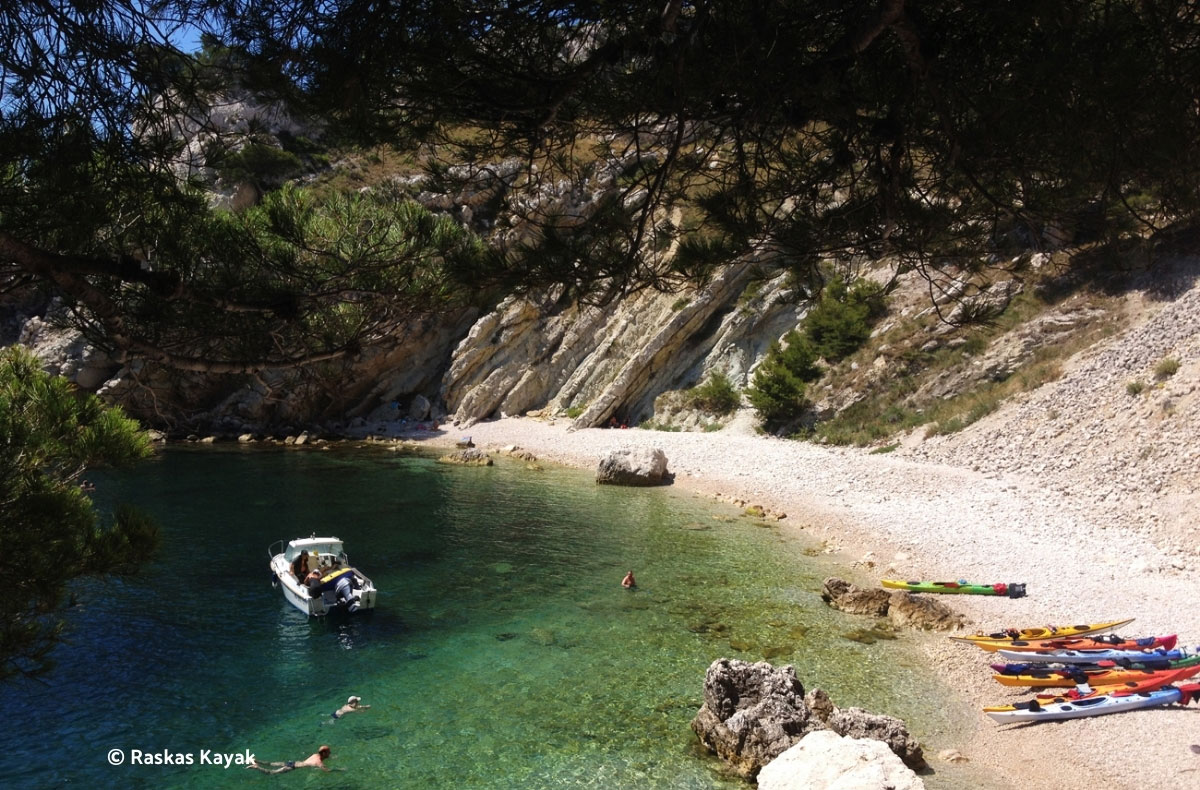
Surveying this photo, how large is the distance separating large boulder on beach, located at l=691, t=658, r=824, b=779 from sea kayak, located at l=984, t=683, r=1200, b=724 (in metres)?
2.62

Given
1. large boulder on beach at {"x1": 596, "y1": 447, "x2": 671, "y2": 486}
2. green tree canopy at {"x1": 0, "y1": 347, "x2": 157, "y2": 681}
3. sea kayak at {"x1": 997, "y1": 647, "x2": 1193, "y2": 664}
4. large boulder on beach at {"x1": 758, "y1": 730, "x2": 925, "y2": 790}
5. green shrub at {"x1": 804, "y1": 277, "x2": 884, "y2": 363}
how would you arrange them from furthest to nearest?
green shrub at {"x1": 804, "y1": 277, "x2": 884, "y2": 363} → large boulder on beach at {"x1": 596, "y1": 447, "x2": 671, "y2": 486} → sea kayak at {"x1": 997, "y1": 647, "x2": 1193, "y2": 664} → large boulder on beach at {"x1": 758, "y1": 730, "x2": 925, "y2": 790} → green tree canopy at {"x1": 0, "y1": 347, "x2": 157, "y2": 681}

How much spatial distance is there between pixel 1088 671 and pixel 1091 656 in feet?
1.14

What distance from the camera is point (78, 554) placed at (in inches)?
162

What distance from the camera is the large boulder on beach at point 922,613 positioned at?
12422mm

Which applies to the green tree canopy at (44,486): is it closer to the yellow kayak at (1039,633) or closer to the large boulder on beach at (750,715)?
the large boulder on beach at (750,715)

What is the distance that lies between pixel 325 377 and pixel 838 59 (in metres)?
4.00

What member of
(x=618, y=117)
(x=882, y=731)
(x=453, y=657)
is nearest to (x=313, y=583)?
(x=453, y=657)

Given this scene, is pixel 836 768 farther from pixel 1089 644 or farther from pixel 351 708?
pixel 351 708

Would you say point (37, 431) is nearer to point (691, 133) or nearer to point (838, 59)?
point (691, 133)

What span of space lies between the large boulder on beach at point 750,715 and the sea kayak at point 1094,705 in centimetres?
262

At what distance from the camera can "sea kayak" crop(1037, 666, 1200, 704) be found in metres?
9.29

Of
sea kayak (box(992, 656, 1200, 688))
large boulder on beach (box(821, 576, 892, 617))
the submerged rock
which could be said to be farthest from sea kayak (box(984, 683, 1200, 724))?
large boulder on beach (box(821, 576, 892, 617))

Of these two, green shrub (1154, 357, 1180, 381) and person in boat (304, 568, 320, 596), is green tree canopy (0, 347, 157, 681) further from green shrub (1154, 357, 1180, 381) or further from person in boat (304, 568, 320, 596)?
green shrub (1154, 357, 1180, 381)

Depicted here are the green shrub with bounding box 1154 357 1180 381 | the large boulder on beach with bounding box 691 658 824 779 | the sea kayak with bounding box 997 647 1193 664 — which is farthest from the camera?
the green shrub with bounding box 1154 357 1180 381
